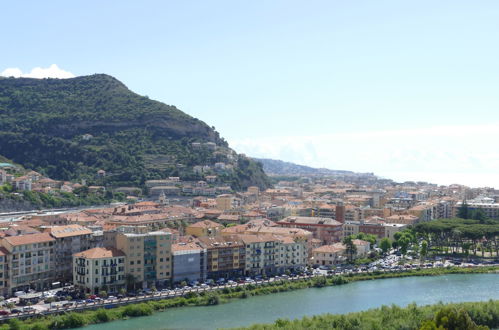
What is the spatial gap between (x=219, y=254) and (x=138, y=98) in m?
72.9

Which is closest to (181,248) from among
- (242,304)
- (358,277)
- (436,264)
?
(242,304)

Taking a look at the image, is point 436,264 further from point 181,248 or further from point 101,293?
point 101,293

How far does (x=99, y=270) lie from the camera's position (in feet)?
112

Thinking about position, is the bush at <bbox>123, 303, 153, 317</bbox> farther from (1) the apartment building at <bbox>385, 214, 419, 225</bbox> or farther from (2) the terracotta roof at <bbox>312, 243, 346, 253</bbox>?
(1) the apartment building at <bbox>385, 214, 419, 225</bbox>

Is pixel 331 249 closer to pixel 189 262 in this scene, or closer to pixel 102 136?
pixel 189 262

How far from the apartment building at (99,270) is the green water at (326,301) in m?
4.22

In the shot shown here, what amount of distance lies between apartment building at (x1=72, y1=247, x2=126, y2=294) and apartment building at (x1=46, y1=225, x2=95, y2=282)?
196cm

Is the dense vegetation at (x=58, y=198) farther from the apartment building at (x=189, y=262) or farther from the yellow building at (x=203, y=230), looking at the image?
the apartment building at (x=189, y=262)

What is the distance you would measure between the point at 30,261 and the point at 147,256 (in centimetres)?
652

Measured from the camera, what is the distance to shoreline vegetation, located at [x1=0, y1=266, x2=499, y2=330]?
2844cm

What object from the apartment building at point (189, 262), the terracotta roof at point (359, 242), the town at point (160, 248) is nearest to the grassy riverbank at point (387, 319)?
the town at point (160, 248)

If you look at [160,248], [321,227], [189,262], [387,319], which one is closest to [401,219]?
[321,227]

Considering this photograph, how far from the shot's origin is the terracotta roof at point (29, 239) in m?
34.2

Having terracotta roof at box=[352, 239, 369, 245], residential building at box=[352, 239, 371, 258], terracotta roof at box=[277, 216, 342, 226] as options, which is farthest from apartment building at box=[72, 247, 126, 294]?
terracotta roof at box=[277, 216, 342, 226]
